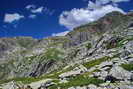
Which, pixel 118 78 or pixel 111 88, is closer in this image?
pixel 111 88

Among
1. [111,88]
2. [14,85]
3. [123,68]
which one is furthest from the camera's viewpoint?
[14,85]

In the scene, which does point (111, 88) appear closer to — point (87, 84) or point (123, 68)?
point (87, 84)

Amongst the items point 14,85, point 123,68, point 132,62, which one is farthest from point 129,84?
point 14,85

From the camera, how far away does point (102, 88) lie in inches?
3455

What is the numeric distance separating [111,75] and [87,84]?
9527 millimetres

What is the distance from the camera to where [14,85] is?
438 ft

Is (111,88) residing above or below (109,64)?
below

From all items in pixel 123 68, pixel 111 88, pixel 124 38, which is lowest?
pixel 111 88

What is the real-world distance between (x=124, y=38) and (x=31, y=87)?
99144 mm

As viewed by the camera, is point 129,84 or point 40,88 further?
point 40,88

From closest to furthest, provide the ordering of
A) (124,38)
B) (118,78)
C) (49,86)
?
1. (118,78)
2. (49,86)
3. (124,38)

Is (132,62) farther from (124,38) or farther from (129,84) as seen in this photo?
(124,38)


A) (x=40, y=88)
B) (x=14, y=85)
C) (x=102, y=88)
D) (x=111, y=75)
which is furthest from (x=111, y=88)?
(x=14, y=85)

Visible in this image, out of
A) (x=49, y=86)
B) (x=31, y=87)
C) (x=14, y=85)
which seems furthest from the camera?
(x=14, y=85)
